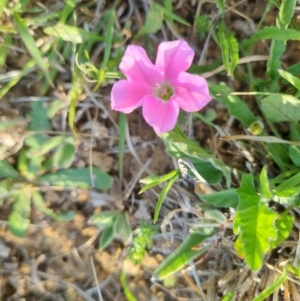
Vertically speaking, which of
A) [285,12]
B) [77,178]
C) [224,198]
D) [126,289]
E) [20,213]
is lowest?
[126,289]

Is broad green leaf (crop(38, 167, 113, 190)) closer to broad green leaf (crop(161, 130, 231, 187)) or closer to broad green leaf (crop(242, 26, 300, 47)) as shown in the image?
broad green leaf (crop(161, 130, 231, 187))

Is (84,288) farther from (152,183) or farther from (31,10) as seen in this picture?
(31,10)

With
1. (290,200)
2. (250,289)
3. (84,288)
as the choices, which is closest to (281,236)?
(290,200)

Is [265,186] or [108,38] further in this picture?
[108,38]

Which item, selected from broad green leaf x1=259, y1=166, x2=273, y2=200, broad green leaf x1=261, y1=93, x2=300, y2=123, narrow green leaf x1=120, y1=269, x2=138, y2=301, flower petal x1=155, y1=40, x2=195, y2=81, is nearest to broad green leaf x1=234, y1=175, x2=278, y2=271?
broad green leaf x1=259, y1=166, x2=273, y2=200

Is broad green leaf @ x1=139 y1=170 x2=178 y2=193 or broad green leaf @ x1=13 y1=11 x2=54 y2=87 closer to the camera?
broad green leaf @ x1=139 y1=170 x2=178 y2=193

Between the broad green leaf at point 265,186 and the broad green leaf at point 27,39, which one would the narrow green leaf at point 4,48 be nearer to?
the broad green leaf at point 27,39

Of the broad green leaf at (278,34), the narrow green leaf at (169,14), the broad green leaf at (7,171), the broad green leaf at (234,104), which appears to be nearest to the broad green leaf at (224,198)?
the broad green leaf at (234,104)

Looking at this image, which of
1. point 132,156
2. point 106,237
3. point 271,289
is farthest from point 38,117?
point 271,289

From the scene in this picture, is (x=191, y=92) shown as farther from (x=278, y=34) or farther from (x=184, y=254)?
(x=184, y=254)
